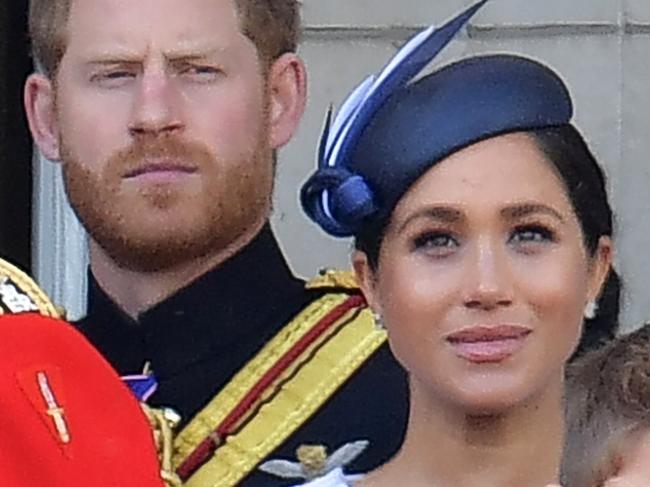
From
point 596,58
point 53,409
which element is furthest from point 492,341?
point 596,58

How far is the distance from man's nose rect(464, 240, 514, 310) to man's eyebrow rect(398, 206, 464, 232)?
3 cm

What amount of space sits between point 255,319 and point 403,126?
1.62 feet

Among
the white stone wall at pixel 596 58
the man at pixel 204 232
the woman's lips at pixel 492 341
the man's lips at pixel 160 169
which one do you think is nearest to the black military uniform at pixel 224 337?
the man at pixel 204 232

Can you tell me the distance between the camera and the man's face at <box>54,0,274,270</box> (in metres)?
2.60

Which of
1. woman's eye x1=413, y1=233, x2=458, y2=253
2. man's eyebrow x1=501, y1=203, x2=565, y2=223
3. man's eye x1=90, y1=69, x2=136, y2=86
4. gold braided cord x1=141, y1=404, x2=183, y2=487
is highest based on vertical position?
man's eyebrow x1=501, y1=203, x2=565, y2=223

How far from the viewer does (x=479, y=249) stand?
87.0 inches

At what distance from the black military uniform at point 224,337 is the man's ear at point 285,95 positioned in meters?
0.10

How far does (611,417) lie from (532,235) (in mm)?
189

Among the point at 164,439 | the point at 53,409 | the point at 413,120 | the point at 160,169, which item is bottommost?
the point at 164,439

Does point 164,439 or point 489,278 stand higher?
point 489,278

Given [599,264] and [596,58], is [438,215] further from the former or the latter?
[596,58]

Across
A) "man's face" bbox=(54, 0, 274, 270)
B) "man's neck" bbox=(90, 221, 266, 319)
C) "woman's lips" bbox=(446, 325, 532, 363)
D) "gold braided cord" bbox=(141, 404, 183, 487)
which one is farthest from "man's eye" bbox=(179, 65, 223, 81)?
"woman's lips" bbox=(446, 325, 532, 363)

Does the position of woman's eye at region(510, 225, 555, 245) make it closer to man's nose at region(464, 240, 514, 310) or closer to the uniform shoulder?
man's nose at region(464, 240, 514, 310)

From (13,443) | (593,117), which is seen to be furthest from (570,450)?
(593,117)
